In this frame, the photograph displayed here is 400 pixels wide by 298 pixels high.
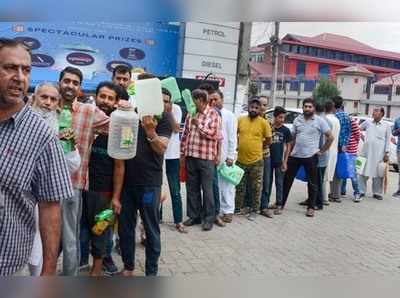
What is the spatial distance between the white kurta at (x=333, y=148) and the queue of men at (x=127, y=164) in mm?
33

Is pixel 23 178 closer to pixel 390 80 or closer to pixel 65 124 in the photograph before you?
pixel 65 124

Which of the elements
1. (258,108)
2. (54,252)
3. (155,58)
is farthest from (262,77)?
(54,252)

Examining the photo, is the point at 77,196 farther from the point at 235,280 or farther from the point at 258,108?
Answer: the point at 258,108

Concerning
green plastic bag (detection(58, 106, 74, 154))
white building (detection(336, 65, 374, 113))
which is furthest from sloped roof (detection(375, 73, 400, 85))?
green plastic bag (detection(58, 106, 74, 154))

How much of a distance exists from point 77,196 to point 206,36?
20.6 feet

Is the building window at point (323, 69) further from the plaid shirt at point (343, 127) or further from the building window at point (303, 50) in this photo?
the plaid shirt at point (343, 127)

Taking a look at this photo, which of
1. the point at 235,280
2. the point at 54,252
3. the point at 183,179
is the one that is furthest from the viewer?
the point at 183,179

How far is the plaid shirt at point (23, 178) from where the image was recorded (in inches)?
55.1

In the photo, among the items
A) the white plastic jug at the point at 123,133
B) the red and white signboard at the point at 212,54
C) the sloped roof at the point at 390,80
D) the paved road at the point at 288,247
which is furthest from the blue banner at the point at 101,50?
the sloped roof at the point at 390,80

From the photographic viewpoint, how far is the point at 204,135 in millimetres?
5000

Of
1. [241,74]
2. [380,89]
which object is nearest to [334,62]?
[380,89]

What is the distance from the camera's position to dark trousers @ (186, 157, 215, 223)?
507cm

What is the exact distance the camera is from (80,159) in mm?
3061

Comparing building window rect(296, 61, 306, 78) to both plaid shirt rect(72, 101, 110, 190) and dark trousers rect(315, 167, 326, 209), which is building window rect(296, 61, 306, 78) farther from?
plaid shirt rect(72, 101, 110, 190)
